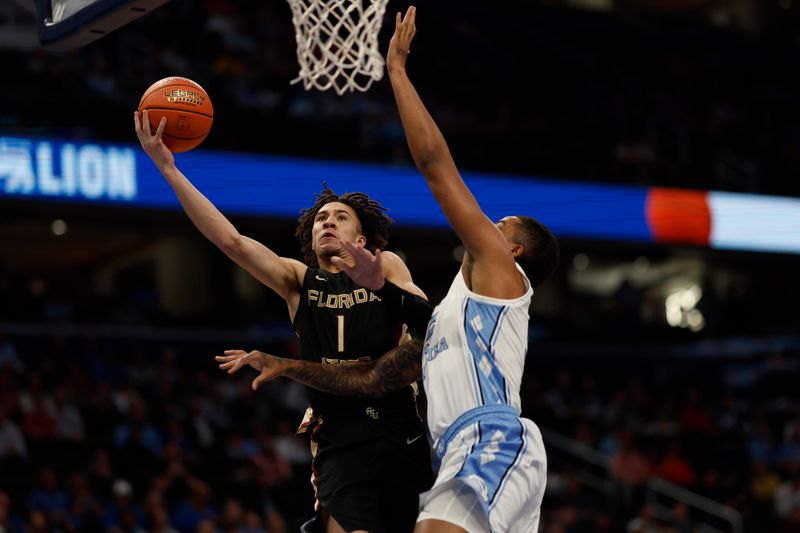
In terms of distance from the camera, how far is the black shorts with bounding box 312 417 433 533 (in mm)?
4730

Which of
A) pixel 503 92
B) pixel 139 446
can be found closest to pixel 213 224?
pixel 139 446

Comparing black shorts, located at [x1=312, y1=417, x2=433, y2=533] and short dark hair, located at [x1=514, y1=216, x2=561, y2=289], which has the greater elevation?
short dark hair, located at [x1=514, y1=216, x2=561, y2=289]

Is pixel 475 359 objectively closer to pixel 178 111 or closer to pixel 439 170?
pixel 439 170

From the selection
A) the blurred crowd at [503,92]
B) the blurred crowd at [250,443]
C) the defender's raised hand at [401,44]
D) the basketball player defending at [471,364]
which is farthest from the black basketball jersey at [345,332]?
the blurred crowd at [503,92]

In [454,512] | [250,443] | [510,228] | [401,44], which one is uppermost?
[401,44]

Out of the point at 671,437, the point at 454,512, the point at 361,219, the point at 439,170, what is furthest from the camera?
the point at 671,437

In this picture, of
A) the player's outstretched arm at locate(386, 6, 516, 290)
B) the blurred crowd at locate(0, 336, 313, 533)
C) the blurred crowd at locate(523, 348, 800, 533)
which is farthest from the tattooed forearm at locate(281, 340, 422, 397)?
the blurred crowd at locate(523, 348, 800, 533)

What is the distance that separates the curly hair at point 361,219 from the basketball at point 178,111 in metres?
0.62

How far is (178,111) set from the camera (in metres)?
4.96

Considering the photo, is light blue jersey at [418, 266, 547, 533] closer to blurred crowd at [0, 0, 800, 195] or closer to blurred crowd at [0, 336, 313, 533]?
blurred crowd at [0, 336, 313, 533]

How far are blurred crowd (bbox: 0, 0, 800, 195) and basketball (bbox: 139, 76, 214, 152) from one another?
7584 millimetres

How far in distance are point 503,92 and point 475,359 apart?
1469cm

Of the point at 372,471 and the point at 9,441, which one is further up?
the point at 372,471

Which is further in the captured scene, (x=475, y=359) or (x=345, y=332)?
(x=345, y=332)
